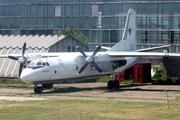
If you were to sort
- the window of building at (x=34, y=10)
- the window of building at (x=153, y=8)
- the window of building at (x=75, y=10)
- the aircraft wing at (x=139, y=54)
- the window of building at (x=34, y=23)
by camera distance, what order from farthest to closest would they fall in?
Result: the window of building at (x=34, y=23), the window of building at (x=34, y=10), the window of building at (x=75, y=10), the window of building at (x=153, y=8), the aircraft wing at (x=139, y=54)

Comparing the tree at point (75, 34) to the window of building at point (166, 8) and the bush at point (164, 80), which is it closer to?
the window of building at point (166, 8)

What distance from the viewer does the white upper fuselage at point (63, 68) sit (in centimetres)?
3725

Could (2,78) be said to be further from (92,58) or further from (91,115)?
(91,115)

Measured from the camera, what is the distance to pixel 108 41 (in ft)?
229

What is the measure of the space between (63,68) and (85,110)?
1396 centimetres

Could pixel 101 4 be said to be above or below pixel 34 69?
above

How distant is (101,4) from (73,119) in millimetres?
48841

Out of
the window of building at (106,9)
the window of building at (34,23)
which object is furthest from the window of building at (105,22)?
the window of building at (34,23)

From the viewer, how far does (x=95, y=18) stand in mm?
70562

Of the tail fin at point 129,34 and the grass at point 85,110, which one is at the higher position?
the tail fin at point 129,34

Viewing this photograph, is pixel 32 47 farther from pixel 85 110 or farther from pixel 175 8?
pixel 85 110

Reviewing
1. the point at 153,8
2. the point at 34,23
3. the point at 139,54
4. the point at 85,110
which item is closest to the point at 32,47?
the point at 139,54

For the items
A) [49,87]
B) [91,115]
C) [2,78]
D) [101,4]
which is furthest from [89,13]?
[91,115]

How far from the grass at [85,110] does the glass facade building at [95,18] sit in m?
37.5
